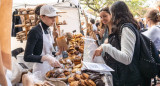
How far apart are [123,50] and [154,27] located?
6.84 ft

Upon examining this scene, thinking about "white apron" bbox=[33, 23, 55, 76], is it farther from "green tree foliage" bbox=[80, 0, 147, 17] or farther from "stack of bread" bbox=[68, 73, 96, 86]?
"green tree foliage" bbox=[80, 0, 147, 17]

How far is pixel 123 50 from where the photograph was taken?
1.68 metres

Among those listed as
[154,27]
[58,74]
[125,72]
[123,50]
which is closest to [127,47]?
→ [123,50]

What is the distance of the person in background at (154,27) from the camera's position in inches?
131

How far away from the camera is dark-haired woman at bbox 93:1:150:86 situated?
1.66m

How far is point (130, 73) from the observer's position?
1776 millimetres

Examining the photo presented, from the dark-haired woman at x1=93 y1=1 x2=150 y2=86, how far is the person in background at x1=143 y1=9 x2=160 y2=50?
1750 mm

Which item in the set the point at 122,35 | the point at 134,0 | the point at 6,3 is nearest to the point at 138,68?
the point at 122,35

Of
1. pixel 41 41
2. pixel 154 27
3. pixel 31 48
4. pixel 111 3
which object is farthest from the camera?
pixel 111 3

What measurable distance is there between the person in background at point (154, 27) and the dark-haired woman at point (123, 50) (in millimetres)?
1750

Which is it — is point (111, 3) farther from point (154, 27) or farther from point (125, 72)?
point (125, 72)

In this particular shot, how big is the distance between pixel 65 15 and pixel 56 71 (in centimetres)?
693

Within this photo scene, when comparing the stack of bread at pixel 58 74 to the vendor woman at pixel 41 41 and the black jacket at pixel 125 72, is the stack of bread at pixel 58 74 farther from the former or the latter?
the black jacket at pixel 125 72

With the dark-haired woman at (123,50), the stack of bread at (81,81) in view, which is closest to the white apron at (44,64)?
the stack of bread at (81,81)
